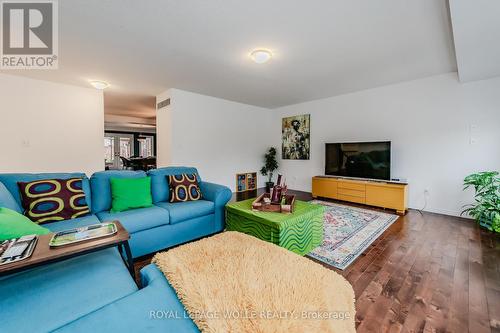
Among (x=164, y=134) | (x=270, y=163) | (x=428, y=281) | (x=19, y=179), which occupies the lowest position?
(x=428, y=281)

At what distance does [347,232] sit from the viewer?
9.20ft

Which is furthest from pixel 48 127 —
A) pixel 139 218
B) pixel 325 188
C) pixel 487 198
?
pixel 487 198

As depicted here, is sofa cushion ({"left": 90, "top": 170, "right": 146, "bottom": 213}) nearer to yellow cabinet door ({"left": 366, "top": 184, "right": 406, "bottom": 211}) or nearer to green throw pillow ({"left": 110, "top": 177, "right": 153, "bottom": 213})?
green throw pillow ({"left": 110, "top": 177, "right": 153, "bottom": 213})

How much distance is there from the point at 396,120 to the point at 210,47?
3624 millimetres

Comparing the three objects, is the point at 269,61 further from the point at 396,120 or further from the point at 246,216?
the point at 396,120

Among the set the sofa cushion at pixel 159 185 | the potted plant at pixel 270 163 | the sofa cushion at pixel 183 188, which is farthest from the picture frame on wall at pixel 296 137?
the sofa cushion at pixel 159 185

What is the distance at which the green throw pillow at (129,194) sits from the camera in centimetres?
223

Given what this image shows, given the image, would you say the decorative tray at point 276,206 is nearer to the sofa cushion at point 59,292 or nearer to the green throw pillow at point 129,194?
the green throw pillow at point 129,194

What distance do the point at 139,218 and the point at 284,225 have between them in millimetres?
1399

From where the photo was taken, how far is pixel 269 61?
3076 millimetres

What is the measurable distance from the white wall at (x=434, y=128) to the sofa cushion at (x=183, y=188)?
3595 millimetres

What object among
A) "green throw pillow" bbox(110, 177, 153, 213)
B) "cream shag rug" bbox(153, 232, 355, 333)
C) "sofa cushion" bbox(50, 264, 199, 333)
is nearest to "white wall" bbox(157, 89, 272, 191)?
"green throw pillow" bbox(110, 177, 153, 213)

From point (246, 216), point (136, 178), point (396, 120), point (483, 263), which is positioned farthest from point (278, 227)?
point (396, 120)

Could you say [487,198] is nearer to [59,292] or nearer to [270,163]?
[270,163]
